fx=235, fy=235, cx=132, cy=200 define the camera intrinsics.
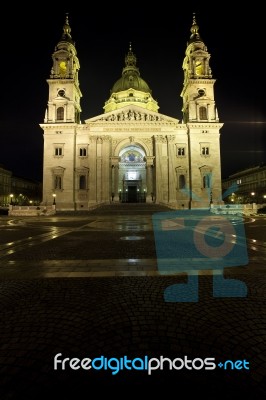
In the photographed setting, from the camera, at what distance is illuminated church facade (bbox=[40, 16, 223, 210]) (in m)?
44.2

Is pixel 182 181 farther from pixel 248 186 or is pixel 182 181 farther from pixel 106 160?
pixel 248 186

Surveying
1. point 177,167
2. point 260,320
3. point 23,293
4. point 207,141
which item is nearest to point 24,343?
point 23,293

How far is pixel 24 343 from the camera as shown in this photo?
9.02 ft

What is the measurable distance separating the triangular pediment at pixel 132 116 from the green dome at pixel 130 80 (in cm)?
1526

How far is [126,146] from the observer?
46.6 m

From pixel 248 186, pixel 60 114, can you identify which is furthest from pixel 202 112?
pixel 248 186

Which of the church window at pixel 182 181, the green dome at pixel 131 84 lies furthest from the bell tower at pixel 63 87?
the church window at pixel 182 181

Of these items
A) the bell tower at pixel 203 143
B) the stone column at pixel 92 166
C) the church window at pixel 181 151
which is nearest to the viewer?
the stone column at pixel 92 166

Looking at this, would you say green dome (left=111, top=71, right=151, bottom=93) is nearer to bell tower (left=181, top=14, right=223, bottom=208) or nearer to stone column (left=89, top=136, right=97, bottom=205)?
bell tower (left=181, top=14, right=223, bottom=208)

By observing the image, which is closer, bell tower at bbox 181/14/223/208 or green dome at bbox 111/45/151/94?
bell tower at bbox 181/14/223/208

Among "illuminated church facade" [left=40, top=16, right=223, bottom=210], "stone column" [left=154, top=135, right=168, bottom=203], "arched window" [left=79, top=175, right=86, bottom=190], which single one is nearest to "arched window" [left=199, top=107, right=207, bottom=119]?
"illuminated church facade" [left=40, top=16, right=223, bottom=210]

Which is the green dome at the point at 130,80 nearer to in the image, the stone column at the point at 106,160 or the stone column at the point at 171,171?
the stone column at the point at 106,160

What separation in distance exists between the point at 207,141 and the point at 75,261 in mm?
43982

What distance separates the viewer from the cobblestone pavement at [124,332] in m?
2.13
